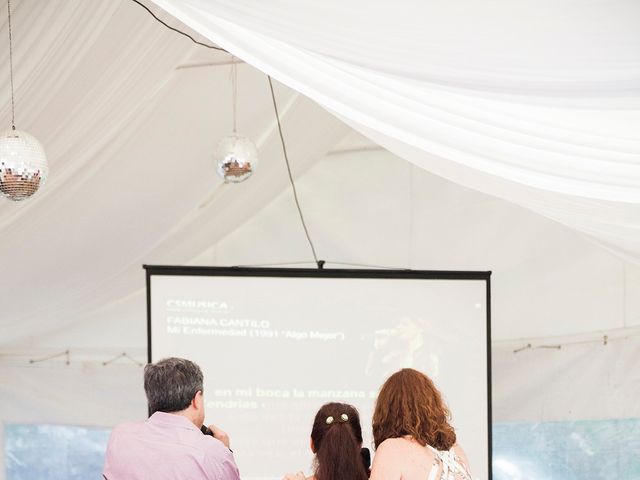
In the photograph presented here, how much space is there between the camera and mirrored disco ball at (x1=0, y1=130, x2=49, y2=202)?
3.56 m

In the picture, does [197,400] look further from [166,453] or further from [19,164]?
[19,164]

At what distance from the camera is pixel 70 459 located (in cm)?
750

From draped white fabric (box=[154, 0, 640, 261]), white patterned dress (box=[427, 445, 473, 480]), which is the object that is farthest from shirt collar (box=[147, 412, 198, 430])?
draped white fabric (box=[154, 0, 640, 261])

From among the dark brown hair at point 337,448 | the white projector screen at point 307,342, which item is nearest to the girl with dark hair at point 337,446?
the dark brown hair at point 337,448

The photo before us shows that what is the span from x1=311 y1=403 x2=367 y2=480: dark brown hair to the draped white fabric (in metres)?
0.87

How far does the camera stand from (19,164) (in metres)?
3.56

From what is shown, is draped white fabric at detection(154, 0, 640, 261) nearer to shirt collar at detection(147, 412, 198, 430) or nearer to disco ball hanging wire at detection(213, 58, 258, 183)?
shirt collar at detection(147, 412, 198, 430)

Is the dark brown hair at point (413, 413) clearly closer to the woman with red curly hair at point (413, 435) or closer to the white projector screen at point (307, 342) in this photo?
the woman with red curly hair at point (413, 435)

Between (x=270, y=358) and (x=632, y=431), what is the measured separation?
218 centimetres

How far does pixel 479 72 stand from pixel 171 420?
3.92 ft

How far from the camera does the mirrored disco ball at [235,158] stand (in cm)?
481

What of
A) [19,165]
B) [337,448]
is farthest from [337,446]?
[19,165]

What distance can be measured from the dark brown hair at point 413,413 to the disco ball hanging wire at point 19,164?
5.45 feet

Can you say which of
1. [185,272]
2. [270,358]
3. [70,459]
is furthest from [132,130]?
[70,459]
